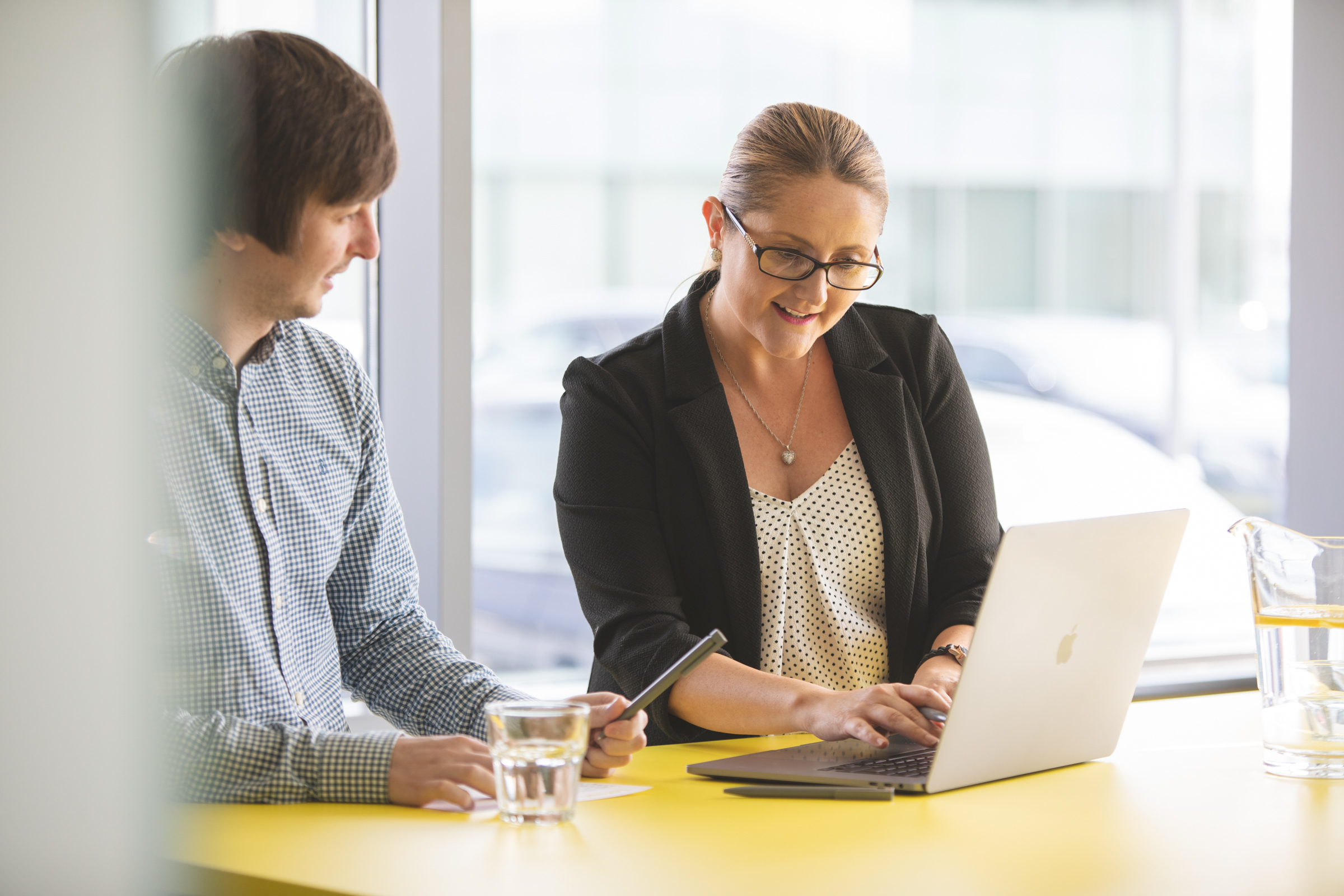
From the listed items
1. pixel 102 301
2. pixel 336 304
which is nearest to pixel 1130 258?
pixel 336 304

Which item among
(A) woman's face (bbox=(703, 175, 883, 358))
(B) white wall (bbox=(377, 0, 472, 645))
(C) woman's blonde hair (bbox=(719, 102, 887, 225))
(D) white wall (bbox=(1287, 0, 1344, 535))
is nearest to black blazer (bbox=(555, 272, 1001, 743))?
(A) woman's face (bbox=(703, 175, 883, 358))

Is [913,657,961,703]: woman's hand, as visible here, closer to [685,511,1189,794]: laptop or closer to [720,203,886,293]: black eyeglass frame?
[685,511,1189,794]: laptop

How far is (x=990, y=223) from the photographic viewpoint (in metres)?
4.40

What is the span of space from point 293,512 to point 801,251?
0.73m

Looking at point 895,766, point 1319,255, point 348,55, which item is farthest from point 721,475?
point 1319,255

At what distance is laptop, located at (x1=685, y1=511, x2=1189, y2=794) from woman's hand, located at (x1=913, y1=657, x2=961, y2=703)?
103 millimetres

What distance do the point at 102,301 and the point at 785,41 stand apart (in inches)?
152

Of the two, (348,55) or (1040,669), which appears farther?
(348,55)

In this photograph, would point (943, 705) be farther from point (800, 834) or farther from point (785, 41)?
point (785, 41)

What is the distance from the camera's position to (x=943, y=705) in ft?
4.12

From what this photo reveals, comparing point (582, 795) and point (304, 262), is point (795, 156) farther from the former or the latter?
point (582, 795)

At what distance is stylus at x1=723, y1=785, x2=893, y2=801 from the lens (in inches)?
43.3

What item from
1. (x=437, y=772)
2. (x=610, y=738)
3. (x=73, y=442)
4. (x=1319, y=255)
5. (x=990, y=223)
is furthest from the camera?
(x=990, y=223)

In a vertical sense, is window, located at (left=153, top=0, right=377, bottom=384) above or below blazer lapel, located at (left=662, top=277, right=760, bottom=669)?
above
